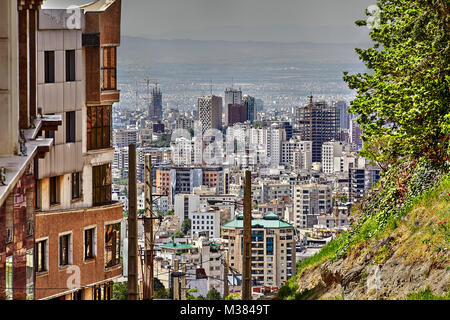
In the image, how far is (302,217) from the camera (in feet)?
99.0

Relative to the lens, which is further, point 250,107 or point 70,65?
point 250,107

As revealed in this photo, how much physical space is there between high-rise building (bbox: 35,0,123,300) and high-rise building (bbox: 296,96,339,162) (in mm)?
37169

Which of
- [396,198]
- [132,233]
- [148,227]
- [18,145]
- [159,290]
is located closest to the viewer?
[18,145]

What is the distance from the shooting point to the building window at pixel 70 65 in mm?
6184

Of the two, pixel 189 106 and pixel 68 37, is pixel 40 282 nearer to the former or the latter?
pixel 68 37

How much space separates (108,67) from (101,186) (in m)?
1.10

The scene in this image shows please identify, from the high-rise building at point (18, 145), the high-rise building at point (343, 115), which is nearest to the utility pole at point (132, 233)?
the high-rise building at point (18, 145)

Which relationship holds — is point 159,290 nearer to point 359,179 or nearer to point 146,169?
point 146,169

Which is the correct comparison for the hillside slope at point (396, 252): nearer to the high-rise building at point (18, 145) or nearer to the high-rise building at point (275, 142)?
the high-rise building at point (18, 145)

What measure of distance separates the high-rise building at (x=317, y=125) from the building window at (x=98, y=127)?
121ft

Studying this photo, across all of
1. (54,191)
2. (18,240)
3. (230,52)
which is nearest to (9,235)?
(18,240)

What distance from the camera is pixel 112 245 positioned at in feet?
22.3

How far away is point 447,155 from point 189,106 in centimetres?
3298

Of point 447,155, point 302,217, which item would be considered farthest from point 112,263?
point 302,217
